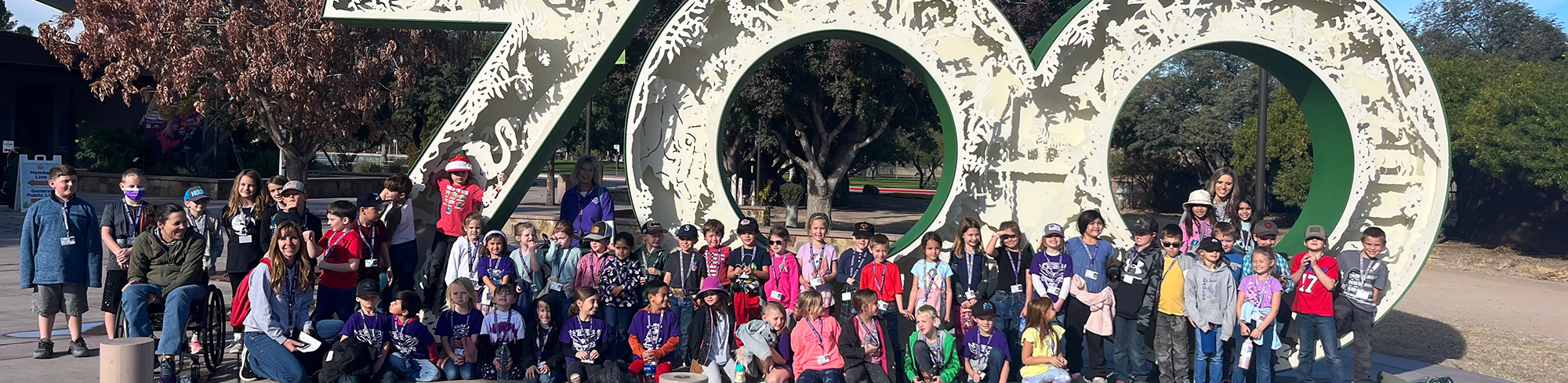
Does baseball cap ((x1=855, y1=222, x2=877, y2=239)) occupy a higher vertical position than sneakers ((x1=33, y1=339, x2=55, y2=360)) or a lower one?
higher

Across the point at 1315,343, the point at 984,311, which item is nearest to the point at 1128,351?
the point at 984,311

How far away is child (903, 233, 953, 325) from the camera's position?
712 cm

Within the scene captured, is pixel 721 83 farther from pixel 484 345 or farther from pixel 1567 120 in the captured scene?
pixel 1567 120

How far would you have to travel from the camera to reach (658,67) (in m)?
7.86

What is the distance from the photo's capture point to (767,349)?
257 inches

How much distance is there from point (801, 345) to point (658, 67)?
97.0 inches

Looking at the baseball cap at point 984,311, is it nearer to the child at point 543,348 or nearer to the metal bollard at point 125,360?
the child at point 543,348

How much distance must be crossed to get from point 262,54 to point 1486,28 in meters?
46.3

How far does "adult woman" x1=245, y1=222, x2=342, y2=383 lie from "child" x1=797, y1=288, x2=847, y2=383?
2904 millimetres

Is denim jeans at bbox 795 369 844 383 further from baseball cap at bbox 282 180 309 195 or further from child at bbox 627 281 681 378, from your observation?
baseball cap at bbox 282 180 309 195

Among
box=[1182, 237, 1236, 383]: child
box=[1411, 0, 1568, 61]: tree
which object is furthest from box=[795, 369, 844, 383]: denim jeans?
box=[1411, 0, 1568, 61]: tree

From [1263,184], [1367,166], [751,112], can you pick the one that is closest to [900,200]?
[751,112]

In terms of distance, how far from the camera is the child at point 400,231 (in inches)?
294

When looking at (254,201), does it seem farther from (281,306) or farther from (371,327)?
(371,327)
